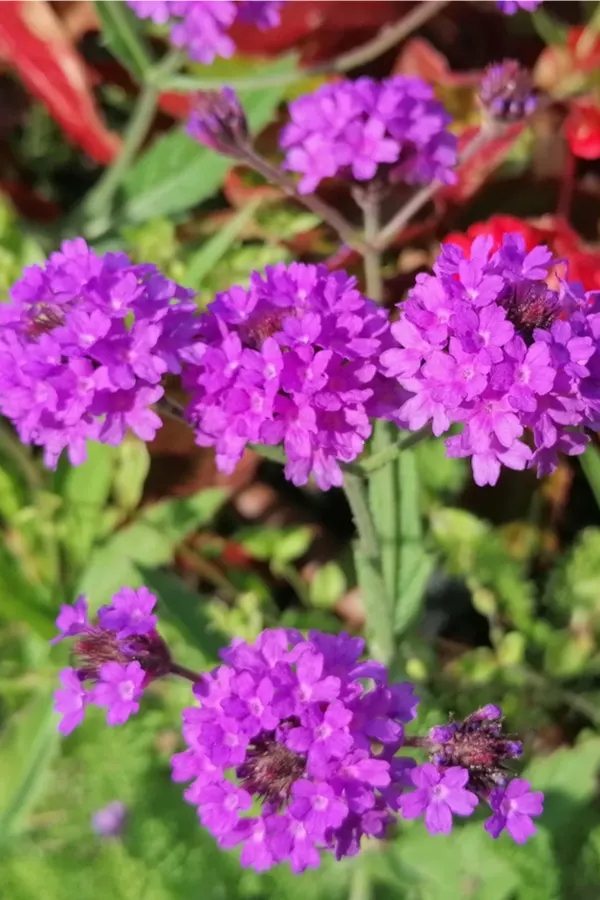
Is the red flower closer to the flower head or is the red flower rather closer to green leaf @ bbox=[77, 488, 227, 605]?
the flower head

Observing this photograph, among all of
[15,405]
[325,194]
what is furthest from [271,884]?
[325,194]

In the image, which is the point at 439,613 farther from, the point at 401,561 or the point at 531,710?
the point at 401,561

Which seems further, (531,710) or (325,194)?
(325,194)

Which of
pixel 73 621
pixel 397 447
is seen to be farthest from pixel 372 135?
pixel 73 621

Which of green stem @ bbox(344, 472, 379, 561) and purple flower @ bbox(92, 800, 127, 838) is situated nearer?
green stem @ bbox(344, 472, 379, 561)

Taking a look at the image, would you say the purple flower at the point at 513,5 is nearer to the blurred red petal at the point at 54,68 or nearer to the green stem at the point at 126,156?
the green stem at the point at 126,156

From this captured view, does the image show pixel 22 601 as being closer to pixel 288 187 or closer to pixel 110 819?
pixel 110 819

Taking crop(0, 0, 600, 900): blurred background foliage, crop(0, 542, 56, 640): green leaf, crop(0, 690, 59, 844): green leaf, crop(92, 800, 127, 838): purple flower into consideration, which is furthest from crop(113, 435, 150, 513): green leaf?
crop(92, 800, 127, 838): purple flower
